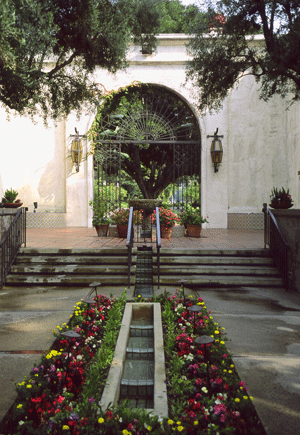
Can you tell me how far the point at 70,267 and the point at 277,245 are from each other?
4.13m

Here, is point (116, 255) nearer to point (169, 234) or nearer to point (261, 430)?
point (169, 234)

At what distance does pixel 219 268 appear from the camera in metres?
6.89

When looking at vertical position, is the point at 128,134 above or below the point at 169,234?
above

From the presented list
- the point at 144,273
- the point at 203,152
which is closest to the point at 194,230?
the point at 144,273

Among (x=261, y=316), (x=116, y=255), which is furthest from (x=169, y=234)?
(x=261, y=316)

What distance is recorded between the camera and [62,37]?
21.8 feet

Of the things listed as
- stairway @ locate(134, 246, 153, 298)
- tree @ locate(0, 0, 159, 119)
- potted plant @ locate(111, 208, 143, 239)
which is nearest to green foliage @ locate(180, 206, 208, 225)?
potted plant @ locate(111, 208, 143, 239)

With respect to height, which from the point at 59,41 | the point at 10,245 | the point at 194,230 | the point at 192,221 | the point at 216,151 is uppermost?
the point at 59,41

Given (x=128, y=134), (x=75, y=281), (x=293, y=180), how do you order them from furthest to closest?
(x=128, y=134)
(x=293, y=180)
(x=75, y=281)

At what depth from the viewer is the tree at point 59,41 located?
5508mm

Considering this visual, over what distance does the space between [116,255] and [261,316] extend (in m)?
3.55

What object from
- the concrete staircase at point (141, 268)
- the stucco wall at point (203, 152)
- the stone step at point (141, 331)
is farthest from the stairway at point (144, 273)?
the stucco wall at point (203, 152)

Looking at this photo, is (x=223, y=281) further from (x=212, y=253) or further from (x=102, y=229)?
(x=102, y=229)

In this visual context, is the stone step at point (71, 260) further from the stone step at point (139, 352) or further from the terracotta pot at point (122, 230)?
the stone step at point (139, 352)
